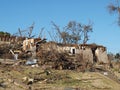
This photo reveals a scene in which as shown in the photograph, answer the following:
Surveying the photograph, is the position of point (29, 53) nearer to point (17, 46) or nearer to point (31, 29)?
point (17, 46)

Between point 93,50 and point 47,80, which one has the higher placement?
point 93,50

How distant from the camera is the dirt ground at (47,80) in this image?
51.5ft

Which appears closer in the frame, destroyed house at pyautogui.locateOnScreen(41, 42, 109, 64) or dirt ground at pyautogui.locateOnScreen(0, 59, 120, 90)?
dirt ground at pyautogui.locateOnScreen(0, 59, 120, 90)

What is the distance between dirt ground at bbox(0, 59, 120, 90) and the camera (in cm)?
1570

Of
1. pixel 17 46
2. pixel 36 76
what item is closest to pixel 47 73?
pixel 36 76

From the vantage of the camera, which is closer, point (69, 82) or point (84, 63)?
point (69, 82)

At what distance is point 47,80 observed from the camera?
17.3 m

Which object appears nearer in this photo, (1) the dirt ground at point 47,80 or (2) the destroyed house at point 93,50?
(1) the dirt ground at point 47,80

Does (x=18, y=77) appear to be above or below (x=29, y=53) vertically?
below

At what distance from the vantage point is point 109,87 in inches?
714

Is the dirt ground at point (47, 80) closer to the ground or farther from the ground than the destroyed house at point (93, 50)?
closer to the ground

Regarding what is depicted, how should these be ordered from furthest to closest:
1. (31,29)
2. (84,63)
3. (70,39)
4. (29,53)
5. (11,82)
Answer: (70,39), (31,29), (29,53), (84,63), (11,82)

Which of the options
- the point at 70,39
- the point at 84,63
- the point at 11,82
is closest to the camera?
the point at 11,82

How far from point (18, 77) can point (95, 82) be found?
196 inches
